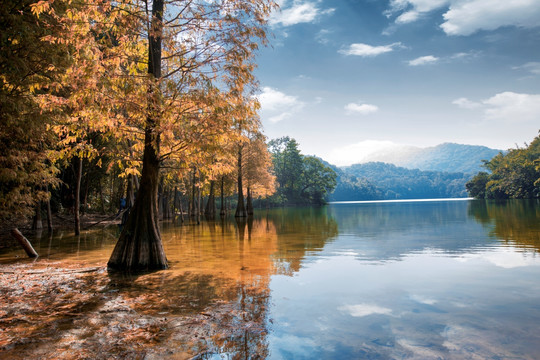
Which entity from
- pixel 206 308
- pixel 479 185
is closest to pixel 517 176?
pixel 479 185

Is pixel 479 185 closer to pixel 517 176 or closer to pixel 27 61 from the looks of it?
pixel 517 176

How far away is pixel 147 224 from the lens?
10227 millimetres

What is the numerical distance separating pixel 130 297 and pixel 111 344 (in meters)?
2.60

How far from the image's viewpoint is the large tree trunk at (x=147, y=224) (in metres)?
9.98

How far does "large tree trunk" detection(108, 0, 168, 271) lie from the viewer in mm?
9984

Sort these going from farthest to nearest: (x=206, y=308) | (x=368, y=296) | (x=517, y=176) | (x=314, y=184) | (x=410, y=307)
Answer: (x=314, y=184) < (x=517, y=176) < (x=368, y=296) < (x=410, y=307) < (x=206, y=308)

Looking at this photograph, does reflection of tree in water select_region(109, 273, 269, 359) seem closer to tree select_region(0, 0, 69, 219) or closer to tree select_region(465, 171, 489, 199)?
tree select_region(0, 0, 69, 219)

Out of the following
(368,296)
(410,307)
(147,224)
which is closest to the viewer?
(410,307)

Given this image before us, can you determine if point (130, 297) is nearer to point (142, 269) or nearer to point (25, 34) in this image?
point (142, 269)

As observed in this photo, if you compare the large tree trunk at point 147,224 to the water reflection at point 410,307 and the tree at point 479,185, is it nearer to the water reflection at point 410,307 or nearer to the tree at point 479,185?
the water reflection at point 410,307

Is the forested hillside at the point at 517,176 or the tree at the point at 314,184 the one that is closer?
the forested hillside at the point at 517,176

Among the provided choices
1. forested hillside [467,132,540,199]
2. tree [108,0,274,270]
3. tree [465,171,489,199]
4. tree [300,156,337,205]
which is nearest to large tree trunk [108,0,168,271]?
tree [108,0,274,270]

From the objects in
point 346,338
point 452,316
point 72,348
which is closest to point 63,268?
point 72,348

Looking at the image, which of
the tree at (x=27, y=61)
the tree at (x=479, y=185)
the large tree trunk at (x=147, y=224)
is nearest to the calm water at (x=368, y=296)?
the large tree trunk at (x=147, y=224)
